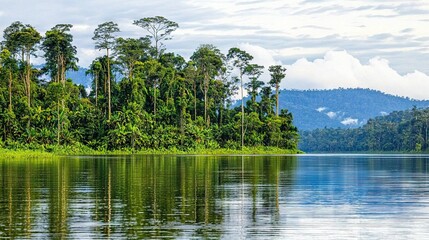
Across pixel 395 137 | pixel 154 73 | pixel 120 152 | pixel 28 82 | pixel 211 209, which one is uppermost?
pixel 154 73

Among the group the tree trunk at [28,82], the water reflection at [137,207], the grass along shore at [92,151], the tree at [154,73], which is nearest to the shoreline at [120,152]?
the grass along shore at [92,151]

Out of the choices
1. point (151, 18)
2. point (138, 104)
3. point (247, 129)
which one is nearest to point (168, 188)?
point (138, 104)

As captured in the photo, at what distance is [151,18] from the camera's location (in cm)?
12256

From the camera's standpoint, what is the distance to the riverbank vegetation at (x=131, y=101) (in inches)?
3607

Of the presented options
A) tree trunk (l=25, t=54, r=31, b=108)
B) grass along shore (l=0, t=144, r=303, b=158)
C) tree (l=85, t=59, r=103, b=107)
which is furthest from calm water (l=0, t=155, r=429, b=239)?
tree (l=85, t=59, r=103, b=107)

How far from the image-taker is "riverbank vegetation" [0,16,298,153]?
3607 inches

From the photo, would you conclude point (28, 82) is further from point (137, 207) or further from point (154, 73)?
point (137, 207)

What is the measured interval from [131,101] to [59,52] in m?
12.4

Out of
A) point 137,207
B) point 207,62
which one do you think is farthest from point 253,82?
point 137,207

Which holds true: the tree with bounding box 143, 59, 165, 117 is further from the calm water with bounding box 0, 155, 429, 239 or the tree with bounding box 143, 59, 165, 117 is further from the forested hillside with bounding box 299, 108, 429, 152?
the calm water with bounding box 0, 155, 429, 239

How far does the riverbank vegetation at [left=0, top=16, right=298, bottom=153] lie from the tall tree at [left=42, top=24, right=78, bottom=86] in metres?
0.13

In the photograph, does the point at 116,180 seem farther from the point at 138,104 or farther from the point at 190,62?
the point at 190,62

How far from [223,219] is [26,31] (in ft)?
263

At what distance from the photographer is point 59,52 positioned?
104m
